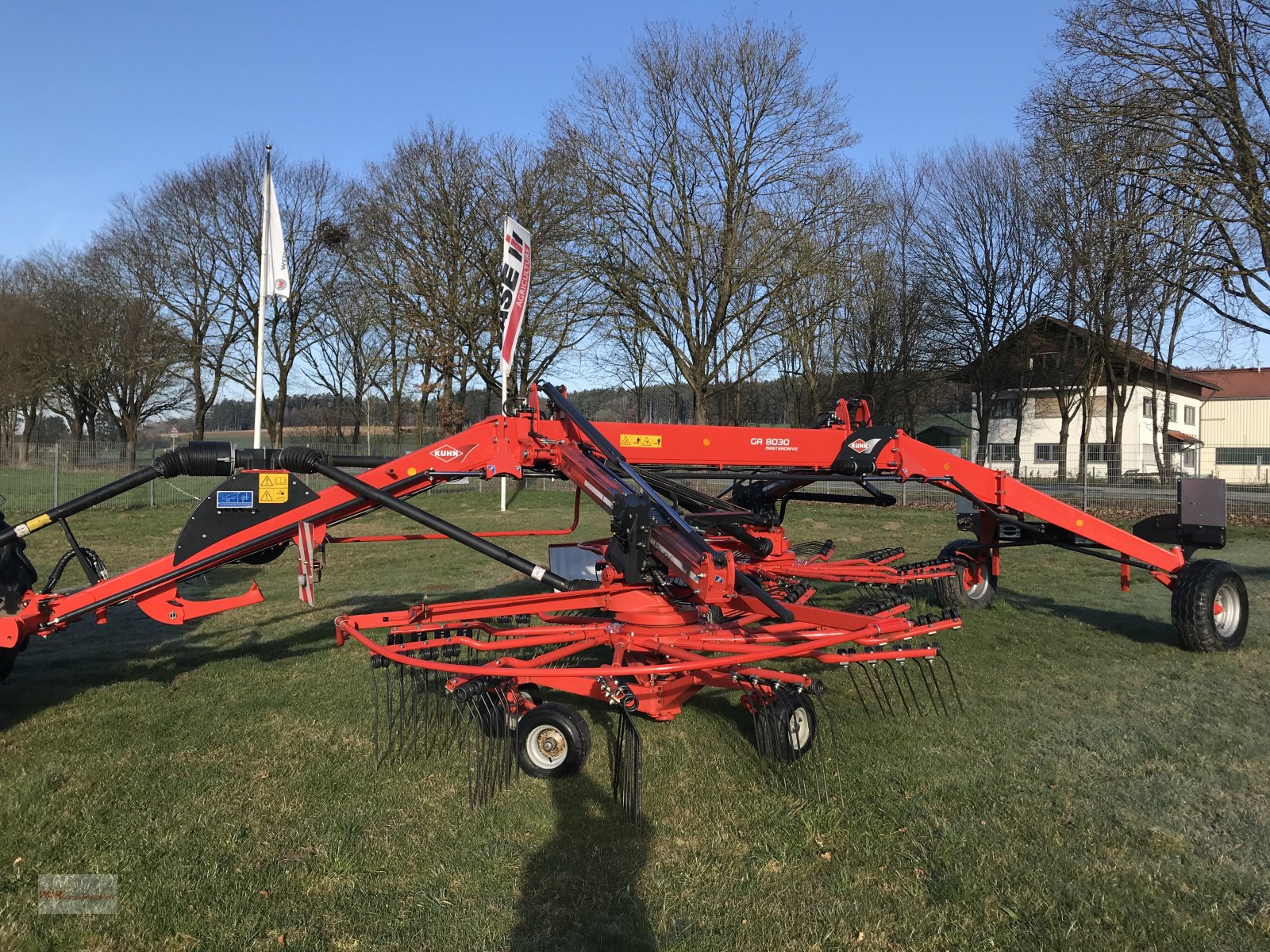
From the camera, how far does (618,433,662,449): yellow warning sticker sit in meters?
6.35

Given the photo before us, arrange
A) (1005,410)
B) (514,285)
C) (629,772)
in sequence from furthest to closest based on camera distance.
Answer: (1005,410)
(514,285)
(629,772)

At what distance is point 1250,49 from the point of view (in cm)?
1795

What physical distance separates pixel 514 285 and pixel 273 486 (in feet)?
45.1

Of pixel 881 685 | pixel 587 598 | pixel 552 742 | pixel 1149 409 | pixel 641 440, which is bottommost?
pixel 552 742

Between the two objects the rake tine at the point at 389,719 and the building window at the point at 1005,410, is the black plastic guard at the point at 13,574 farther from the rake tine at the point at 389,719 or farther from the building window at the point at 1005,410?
the building window at the point at 1005,410

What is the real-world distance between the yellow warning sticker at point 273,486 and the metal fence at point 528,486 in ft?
36.7

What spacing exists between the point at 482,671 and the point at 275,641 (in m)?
4.70

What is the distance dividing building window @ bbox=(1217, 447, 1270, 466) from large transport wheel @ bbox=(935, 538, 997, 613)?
39.6 meters

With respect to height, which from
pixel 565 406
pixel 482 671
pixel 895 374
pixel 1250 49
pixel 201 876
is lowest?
pixel 201 876

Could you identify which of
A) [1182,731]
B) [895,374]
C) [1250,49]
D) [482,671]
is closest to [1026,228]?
[895,374]

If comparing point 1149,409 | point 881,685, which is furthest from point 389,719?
point 1149,409

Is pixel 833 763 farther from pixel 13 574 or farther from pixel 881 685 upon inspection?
pixel 13 574

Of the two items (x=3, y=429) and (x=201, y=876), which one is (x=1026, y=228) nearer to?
(x=201, y=876)

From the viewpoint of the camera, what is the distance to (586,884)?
3.80 m
